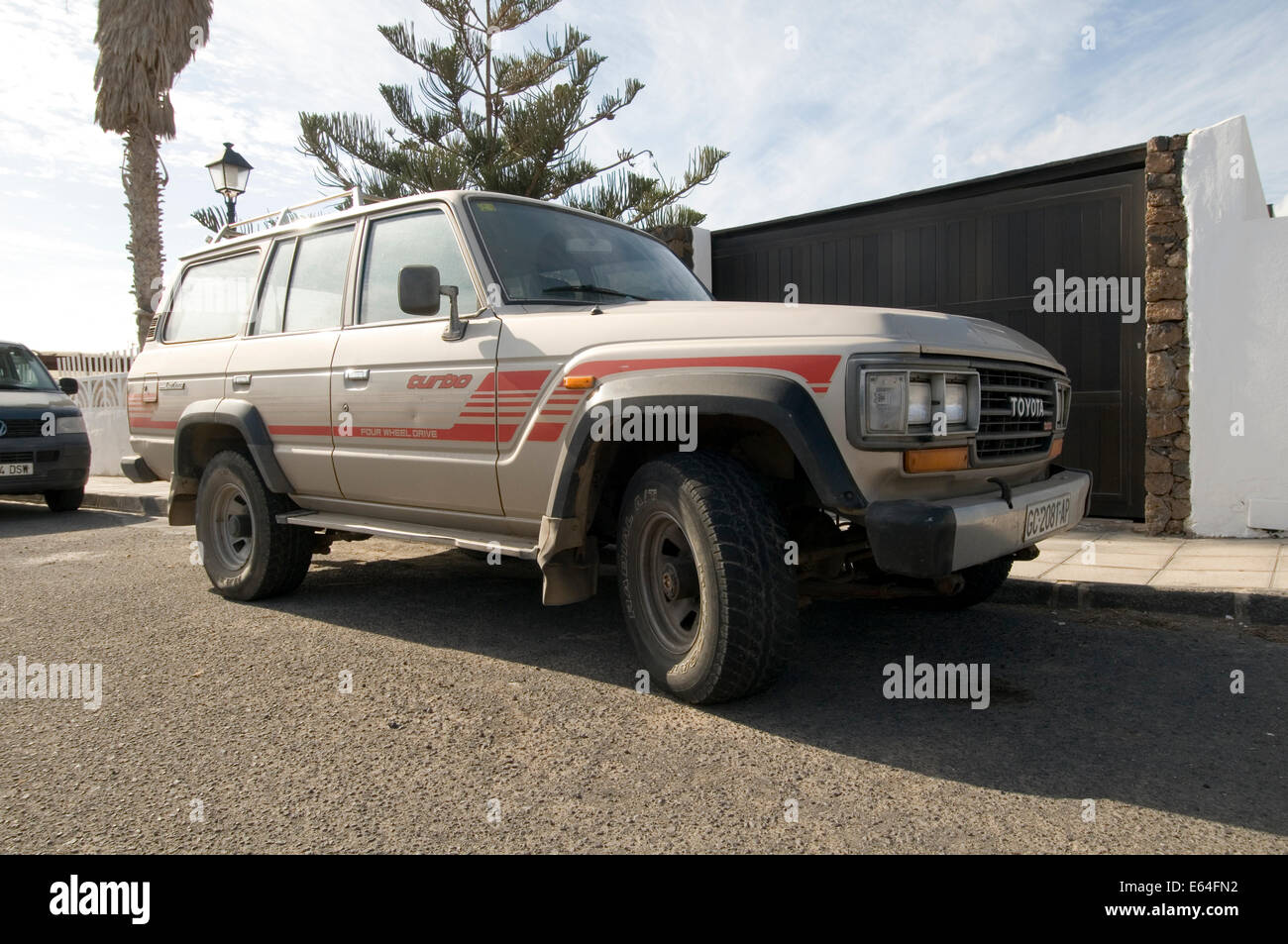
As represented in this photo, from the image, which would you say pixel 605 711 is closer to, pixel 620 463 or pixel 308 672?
pixel 620 463

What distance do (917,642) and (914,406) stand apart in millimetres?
1596

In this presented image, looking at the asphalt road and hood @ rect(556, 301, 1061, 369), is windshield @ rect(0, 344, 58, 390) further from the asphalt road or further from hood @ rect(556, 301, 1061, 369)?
hood @ rect(556, 301, 1061, 369)

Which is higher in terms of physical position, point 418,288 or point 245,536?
point 418,288

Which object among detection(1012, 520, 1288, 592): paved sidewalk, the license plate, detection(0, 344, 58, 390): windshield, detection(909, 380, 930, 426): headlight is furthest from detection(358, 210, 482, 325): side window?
detection(0, 344, 58, 390): windshield

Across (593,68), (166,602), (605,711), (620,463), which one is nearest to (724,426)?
(620,463)

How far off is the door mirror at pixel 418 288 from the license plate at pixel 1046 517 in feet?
7.84

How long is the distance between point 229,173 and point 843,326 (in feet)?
37.1

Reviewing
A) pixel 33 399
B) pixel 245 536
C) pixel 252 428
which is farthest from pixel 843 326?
pixel 33 399

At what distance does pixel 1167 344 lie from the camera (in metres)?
6.13

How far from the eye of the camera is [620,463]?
3.45 metres

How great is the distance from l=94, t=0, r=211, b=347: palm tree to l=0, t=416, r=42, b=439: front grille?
19.6 ft

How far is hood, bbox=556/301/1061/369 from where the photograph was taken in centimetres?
275

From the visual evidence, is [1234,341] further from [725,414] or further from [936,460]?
[725,414]

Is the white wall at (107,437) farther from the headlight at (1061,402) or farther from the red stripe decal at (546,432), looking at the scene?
the headlight at (1061,402)
